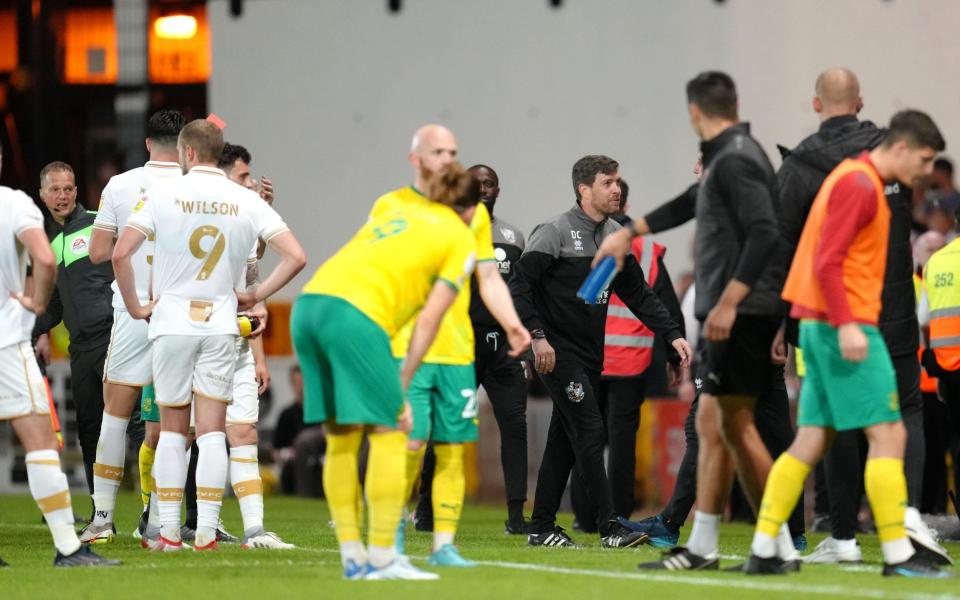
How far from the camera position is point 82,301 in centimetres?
1050

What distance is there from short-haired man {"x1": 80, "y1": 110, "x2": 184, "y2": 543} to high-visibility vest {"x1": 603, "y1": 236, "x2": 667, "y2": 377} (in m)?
2.74

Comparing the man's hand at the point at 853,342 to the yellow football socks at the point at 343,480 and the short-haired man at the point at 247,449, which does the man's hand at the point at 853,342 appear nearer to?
the yellow football socks at the point at 343,480

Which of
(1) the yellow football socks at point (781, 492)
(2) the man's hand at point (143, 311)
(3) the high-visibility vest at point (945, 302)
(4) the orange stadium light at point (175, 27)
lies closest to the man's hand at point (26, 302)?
(2) the man's hand at point (143, 311)

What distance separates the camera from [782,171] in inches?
328

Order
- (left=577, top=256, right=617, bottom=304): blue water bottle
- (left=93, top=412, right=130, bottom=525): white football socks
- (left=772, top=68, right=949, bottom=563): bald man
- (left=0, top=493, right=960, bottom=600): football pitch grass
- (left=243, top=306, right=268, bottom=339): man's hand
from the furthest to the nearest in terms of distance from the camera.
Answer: (left=93, top=412, right=130, bottom=525): white football socks
(left=243, top=306, right=268, bottom=339): man's hand
(left=772, top=68, right=949, bottom=563): bald man
(left=577, top=256, right=617, bottom=304): blue water bottle
(left=0, top=493, right=960, bottom=600): football pitch grass

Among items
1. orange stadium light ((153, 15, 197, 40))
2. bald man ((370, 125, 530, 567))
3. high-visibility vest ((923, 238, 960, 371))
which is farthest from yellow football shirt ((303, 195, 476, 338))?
orange stadium light ((153, 15, 197, 40))

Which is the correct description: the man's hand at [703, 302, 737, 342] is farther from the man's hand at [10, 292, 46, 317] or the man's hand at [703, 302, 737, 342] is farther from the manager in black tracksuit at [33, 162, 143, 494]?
the manager in black tracksuit at [33, 162, 143, 494]

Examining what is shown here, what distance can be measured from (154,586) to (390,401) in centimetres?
123

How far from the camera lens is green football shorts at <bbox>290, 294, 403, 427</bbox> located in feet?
21.8

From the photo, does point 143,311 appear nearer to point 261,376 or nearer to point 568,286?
point 261,376

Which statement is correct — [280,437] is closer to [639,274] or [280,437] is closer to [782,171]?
[639,274]

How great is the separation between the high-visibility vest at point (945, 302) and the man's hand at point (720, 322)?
340 centimetres

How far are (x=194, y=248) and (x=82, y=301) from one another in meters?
2.31

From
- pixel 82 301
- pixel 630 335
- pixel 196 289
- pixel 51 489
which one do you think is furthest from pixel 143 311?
pixel 630 335
